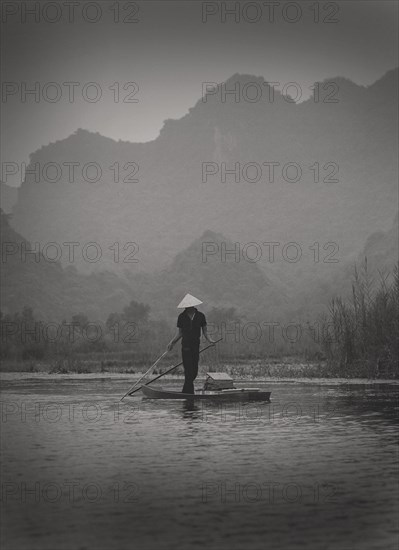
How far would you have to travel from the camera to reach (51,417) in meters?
16.1

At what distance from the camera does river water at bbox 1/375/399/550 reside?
7211 millimetres

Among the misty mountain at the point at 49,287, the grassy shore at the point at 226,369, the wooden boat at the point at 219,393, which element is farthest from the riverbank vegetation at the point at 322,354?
the misty mountain at the point at 49,287

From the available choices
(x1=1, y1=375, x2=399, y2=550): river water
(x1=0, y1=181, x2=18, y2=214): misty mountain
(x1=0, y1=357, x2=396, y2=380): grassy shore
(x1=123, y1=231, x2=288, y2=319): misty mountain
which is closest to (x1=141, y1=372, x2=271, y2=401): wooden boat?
(x1=1, y1=375, x2=399, y2=550): river water

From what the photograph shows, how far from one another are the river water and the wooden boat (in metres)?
0.43

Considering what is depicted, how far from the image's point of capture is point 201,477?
9.73m

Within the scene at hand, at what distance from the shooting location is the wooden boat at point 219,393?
1805 cm

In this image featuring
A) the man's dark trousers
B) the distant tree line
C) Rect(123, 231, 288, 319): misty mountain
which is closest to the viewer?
the man's dark trousers

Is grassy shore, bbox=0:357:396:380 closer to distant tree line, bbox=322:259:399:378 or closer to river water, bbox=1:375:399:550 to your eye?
distant tree line, bbox=322:259:399:378

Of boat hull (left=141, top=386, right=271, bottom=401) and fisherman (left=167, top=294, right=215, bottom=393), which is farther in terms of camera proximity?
fisherman (left=167, top=294, right=215, bottom=393)

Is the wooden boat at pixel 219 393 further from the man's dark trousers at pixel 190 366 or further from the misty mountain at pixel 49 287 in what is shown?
the misty mountain at pixel 49 287

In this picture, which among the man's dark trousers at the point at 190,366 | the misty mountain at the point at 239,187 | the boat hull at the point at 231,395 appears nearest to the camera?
the boat hull at the point at 231,395

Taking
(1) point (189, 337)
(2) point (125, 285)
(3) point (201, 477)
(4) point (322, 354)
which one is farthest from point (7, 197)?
(3) point (201, 477)

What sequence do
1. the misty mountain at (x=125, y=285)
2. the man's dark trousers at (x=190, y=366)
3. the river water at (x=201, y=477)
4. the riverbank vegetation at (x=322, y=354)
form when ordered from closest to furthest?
the river water at (x=201, y=477), the man's dark trousers at (x=190, y=366), the riverbank vegetation at (x=322, y=354), the misty mountain at (x=125, y=285)

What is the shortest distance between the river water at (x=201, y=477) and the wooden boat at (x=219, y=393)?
43 centimetres
